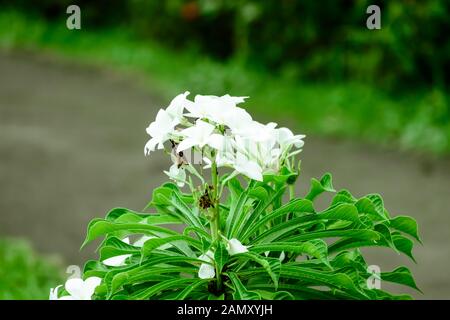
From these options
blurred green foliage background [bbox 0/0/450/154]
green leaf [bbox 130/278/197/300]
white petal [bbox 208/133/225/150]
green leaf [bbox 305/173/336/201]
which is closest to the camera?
white petal [bbox 208/133/225/150]

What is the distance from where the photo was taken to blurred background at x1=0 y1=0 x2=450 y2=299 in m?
5.47

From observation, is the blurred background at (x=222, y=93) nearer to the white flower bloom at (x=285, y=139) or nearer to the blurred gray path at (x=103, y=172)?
the blurred gray path at (x=103, y=172)

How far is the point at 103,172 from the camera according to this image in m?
6.77

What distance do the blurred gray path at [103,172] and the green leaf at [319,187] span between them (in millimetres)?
2626

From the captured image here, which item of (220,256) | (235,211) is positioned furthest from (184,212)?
(220,256)

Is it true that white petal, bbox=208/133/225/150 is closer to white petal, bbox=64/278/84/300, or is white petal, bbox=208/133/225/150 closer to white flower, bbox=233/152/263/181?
white flower, bbox=233/152/263/181

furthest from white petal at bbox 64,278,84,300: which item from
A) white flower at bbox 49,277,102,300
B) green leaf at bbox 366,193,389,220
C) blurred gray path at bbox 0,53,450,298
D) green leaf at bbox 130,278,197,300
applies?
blurred gray path at bbox 0,53,450,298

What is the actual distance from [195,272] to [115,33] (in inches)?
426

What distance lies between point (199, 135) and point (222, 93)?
23.2 feet

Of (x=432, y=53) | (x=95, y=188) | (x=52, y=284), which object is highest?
(x=432, y=53)

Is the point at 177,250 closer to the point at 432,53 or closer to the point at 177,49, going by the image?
the point at 432,53

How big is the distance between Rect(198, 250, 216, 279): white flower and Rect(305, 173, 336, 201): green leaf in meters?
0.29

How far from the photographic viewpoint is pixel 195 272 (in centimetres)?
183

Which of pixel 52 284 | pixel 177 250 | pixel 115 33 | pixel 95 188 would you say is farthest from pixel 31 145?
pixel 177 250
